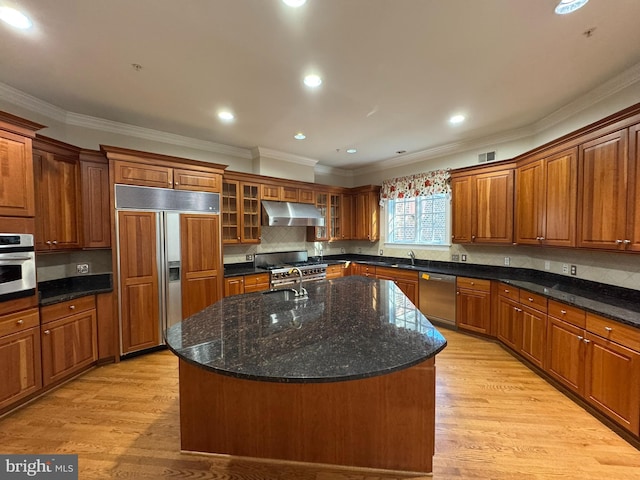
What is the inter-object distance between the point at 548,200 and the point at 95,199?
5.07 meters

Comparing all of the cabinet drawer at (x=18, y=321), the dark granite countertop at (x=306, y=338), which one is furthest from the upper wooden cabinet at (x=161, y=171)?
the dark granite countertop at (x=306, y=338)

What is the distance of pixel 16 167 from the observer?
225cm

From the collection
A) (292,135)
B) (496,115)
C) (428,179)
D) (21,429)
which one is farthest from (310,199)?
(21,429)

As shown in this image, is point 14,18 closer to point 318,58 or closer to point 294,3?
point 294,3

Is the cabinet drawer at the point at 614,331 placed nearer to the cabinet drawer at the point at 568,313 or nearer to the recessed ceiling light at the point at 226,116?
the cabinet drawer at the point at 568,313

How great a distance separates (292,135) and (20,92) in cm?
283

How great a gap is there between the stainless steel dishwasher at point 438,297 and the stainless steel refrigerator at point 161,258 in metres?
3.11

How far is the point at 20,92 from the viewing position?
8.68ft

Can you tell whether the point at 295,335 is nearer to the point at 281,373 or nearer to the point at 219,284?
the point at 281,373

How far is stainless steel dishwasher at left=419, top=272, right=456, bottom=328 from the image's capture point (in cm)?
401

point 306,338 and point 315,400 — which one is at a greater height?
point 306,338

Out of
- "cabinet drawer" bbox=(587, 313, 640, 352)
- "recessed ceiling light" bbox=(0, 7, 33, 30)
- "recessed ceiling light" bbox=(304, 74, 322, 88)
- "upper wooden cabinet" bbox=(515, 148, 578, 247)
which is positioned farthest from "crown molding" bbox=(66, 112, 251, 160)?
"cabinet drawer" bbox=(587, 313, 640, 352)

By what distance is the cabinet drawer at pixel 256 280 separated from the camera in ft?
13.3

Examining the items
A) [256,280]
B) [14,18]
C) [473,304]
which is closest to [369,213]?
[473,304]
